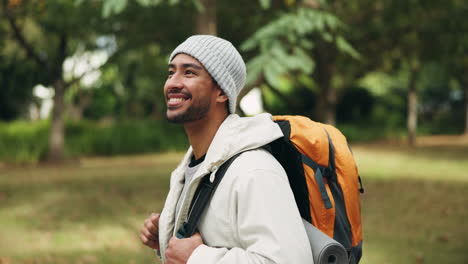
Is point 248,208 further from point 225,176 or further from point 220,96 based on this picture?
point 220,96

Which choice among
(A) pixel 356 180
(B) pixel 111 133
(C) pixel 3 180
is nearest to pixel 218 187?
(A) pixel 356 180

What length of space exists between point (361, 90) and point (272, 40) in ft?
89.9

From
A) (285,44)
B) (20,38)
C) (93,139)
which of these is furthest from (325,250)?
(93,139)

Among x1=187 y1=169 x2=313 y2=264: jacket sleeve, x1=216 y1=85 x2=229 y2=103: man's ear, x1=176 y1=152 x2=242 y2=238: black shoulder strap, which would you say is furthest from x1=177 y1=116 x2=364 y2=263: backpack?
x1=216 y1=85 x2=229 y2=103: man's ear

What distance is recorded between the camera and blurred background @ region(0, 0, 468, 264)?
269 inches

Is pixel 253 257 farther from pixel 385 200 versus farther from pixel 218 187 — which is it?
pixel 385 200

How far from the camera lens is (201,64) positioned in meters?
2.10

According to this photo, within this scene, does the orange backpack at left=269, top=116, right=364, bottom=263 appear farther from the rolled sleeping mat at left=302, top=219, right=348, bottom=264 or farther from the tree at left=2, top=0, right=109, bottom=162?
the tree at left=2, top=0, right=109, bottom=162

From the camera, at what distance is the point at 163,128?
24.8m

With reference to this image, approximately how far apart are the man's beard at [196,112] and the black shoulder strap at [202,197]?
0.80 ft

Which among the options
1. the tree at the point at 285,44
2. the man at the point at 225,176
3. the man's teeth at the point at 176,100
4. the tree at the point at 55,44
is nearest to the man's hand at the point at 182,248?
the man at the point at 225,176

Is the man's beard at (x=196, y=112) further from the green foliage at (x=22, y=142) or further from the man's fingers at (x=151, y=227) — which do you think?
the green foliage at (x=22, y=142)

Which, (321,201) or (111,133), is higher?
(321,201)

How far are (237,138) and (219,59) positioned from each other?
32 cm
